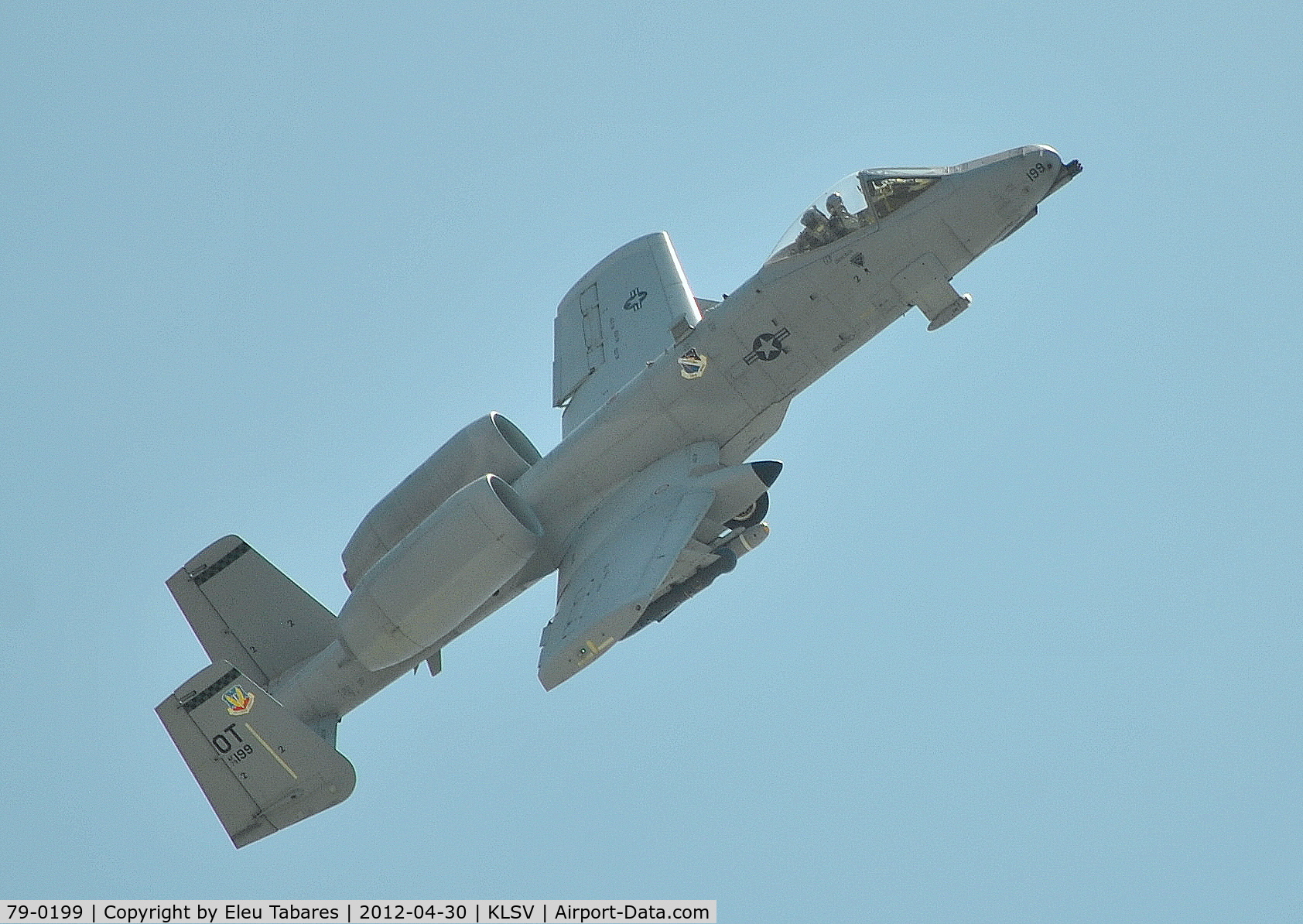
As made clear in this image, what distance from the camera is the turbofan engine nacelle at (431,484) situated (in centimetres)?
3052

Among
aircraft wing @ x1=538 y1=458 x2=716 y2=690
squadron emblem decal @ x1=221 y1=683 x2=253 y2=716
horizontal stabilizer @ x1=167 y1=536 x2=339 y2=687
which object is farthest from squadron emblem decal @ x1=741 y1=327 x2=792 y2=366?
squadron emblem decal @ x1=221 y1=683 x2=253 y2=716

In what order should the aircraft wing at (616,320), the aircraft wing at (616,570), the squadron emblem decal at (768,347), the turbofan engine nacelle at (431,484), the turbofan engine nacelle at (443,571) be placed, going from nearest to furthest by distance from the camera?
the aircraft wing at (616,570) < the turbofan engine nacelle at (443,571) < the squadron emblem decal at (768,347) < the turbofan engine nacelle at (431,484) < the aircraft wing at (616,320)

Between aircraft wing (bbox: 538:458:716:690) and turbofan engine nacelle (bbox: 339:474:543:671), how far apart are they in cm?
99

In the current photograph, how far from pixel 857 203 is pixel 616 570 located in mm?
6399

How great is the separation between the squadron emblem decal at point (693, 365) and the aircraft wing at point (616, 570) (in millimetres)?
1617

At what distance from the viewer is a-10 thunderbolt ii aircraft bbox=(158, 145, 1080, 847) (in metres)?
28.1

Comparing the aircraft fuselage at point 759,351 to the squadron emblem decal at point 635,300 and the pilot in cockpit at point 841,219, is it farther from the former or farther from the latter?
the squadron emblem decal at point 635,300

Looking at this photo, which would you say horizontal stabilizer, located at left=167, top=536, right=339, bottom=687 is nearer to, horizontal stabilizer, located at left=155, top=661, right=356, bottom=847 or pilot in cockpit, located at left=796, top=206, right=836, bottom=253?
horizontal stabilizer, located at left=155, top=661, right=356, bottom=847

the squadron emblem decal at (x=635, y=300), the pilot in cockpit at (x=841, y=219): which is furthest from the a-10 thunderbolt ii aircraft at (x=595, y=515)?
the squadron emblem decal at (x=635, y=300)

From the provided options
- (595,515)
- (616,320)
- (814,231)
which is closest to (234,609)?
(595,515)

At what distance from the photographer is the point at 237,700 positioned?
28.5 m

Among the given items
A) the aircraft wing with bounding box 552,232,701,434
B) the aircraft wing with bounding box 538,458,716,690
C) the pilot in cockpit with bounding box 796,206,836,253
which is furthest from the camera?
the aircraft wing with bounding box 552,232,701,434

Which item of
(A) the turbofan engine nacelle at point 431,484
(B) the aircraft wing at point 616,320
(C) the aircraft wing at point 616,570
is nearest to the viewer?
(C) the aircraft wing at point 616,570

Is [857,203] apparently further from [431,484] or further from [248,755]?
[248,755]
